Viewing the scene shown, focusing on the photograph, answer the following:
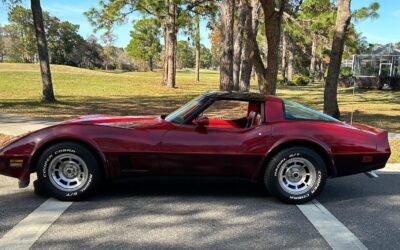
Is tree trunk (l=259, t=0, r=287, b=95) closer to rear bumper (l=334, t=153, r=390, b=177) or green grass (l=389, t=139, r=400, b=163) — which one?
green grass (l=389, t=139, r=400, b=163)

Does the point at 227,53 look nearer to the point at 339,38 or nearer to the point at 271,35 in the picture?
the point at 339,38

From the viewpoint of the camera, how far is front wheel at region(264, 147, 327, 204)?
535cm

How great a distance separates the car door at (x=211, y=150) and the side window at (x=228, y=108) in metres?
0.46

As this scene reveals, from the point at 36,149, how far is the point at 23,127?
19.6 ft

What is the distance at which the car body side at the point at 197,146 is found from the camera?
16.8 ft

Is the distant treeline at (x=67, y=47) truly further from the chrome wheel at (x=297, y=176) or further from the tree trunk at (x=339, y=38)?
the chrome wheel at (x=297, y=176)

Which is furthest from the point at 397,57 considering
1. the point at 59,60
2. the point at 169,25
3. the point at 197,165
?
the point at 59,60

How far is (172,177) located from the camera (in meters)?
5.32

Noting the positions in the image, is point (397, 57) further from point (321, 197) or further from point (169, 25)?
point (321, 197)

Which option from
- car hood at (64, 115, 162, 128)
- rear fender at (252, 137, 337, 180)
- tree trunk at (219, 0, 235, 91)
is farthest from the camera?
tree trunk at (219, 0, 235, 91)

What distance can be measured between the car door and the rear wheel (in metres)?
0.83

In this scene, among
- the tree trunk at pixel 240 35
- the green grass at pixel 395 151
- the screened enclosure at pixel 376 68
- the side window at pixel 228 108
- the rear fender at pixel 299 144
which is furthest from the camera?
the screened enclosure at pixel 376 68

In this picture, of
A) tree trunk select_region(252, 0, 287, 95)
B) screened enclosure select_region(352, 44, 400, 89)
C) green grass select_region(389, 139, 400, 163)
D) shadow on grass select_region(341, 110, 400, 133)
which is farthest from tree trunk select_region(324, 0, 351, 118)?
screened enclosure select_region(352, 44, 400, 89)

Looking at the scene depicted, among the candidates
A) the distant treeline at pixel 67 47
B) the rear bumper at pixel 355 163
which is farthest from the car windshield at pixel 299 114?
the distant treeline at pixel 67 47
